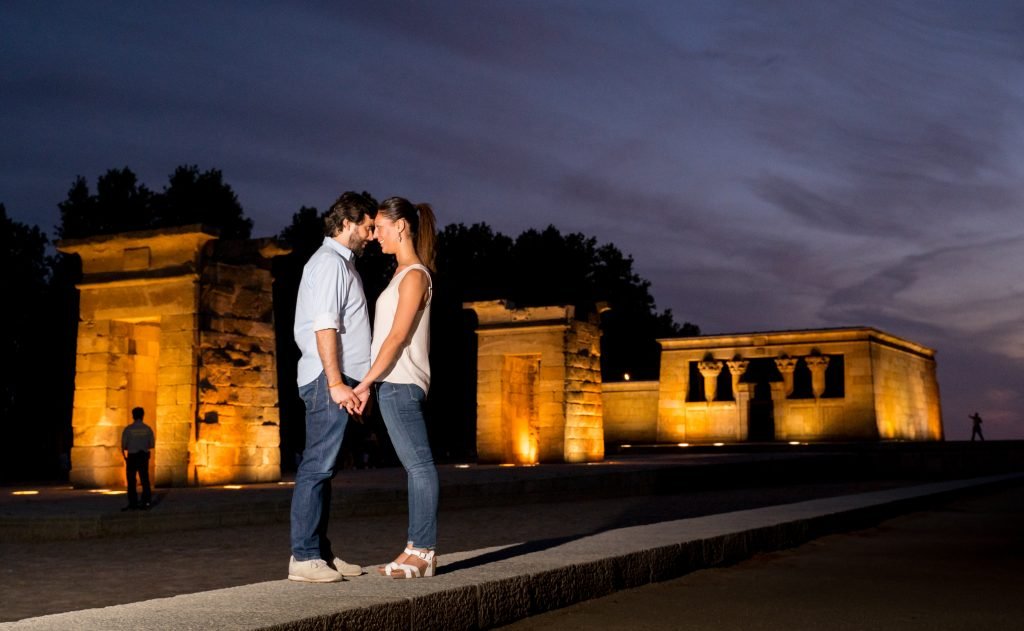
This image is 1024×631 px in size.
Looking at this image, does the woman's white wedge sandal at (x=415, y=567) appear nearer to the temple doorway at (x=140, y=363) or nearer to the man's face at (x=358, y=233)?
the man's face at (x=358, y=233)

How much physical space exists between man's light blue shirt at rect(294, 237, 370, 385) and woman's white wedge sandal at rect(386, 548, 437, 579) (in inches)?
35.4

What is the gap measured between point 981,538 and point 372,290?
115 ft

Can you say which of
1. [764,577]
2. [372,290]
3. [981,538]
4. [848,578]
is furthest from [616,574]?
[372,290]

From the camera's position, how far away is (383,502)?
1407 centimetres

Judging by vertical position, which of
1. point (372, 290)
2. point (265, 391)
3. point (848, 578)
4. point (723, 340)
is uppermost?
point (372, 290)

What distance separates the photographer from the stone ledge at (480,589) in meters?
4.02

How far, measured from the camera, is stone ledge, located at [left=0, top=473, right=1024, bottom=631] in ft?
13.2

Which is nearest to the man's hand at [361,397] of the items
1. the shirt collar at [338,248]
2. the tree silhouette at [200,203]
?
the shirt collar at [338,248]

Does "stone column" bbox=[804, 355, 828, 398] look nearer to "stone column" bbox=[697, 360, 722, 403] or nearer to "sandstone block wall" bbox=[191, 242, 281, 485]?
"stone column" bbox=[697, 360, 722, 403]

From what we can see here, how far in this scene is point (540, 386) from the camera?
85.9 feet

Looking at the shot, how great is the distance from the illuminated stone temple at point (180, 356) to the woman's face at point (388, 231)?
12.4 metres

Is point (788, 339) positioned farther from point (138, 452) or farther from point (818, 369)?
point (138, 452)

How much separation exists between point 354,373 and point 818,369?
31505 millimetres

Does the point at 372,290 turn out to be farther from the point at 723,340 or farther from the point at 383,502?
the point at 383,502
